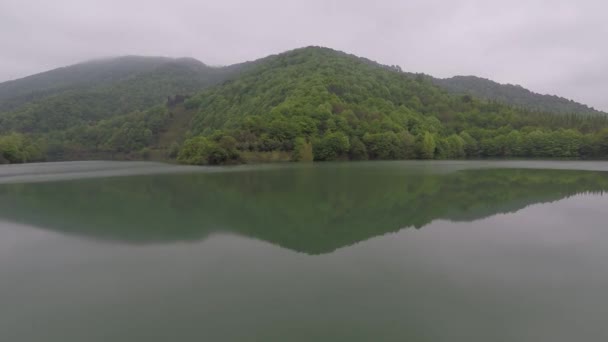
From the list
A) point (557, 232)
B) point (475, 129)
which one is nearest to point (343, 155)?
point (475, 129)

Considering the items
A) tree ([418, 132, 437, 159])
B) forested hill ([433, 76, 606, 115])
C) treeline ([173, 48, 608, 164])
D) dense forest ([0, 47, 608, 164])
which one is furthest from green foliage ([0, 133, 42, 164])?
forested hill ([433, 76, 606, 115])

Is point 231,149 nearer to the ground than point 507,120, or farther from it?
nearer to the ground

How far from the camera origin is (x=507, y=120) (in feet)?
343

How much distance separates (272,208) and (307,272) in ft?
27.0

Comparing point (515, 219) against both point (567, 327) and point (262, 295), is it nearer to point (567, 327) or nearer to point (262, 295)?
point (567, 327)

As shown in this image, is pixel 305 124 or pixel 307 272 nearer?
pixel 307 272

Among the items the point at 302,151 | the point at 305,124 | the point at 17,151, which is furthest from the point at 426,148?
the point at 17,151

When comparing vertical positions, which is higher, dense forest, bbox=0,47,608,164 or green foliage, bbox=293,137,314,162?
dense forest, bbox=0,47,608,164

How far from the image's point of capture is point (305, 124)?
241 ft

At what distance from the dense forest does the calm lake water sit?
4622 centimetres

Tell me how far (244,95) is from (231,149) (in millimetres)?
67193

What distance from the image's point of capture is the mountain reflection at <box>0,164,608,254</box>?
12.6 metres

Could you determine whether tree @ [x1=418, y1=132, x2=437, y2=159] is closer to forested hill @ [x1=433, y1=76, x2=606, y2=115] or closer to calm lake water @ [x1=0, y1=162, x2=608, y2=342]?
calm lake water @ [x1=0, y1=162, x2=608, y2=342]

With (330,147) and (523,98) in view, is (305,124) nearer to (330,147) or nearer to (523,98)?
(330,147)
